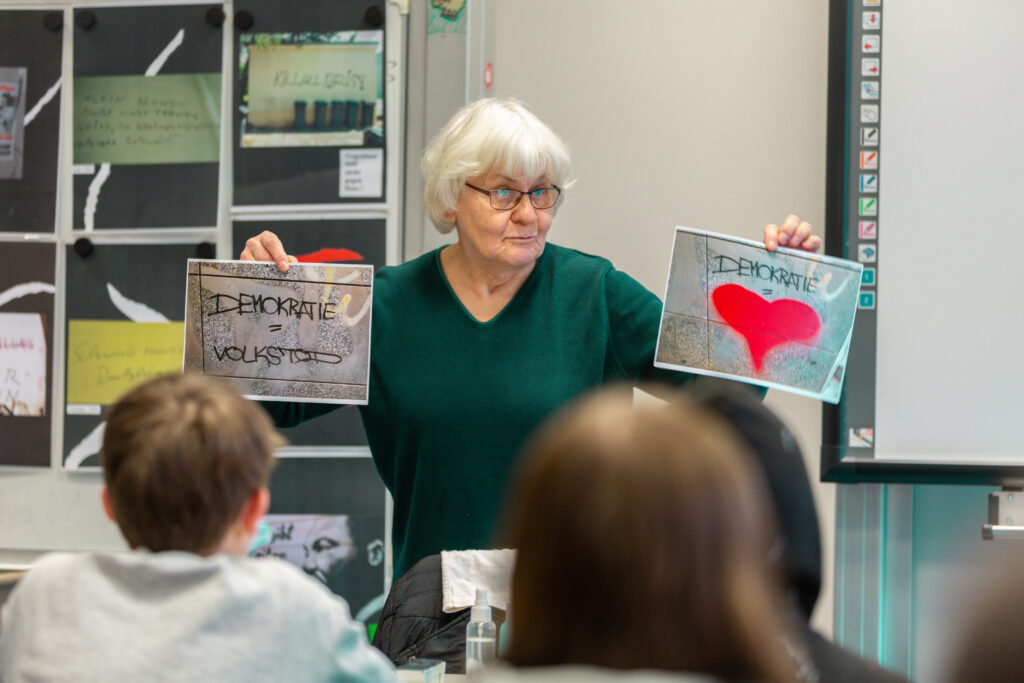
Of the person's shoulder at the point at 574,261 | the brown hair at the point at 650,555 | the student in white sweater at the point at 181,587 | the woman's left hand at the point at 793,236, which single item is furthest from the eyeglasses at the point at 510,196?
the brown hair at the point at 650,555

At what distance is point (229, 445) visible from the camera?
109 centimetres

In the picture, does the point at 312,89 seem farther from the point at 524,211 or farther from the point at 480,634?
the point at 480,634

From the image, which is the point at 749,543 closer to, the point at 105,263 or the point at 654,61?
the point at 654,61

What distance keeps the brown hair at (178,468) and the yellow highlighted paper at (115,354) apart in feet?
5.19

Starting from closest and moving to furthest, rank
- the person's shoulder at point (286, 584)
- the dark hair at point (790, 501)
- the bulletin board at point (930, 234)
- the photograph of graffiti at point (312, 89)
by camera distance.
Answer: the dark hair at point (790, 501) < the person's shoulder at point (286, 584) < the bulletin board at point (930, 234) < the photograph of graffiti at point (312, 89)

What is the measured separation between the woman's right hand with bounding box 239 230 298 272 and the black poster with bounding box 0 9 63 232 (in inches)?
43.2

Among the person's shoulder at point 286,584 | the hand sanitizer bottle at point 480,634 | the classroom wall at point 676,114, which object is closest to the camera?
the person's shoulder at point 286,584

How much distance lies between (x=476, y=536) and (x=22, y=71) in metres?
1.75

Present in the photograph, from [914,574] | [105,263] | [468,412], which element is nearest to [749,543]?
[468,412]

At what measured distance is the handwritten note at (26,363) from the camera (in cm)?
265

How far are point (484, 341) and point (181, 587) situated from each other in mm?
1005

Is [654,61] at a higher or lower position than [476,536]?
higher

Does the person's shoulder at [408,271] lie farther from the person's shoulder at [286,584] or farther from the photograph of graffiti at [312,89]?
the person's shoulder at [286,584]

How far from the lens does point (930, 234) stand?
2229 millimetres
